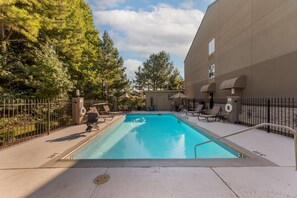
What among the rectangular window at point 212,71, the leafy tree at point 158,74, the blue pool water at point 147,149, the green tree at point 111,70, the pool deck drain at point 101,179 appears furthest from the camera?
the leafy tree at point 158,74

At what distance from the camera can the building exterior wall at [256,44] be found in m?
7.81

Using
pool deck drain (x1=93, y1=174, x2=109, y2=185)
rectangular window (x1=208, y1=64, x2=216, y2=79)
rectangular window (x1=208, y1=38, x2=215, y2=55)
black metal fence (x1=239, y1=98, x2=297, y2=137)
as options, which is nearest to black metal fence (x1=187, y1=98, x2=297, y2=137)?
black metal fence (x1=239, y1=98, x2=297, y2=137)

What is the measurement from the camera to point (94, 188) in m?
3.03

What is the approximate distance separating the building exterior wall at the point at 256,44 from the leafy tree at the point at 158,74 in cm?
1857

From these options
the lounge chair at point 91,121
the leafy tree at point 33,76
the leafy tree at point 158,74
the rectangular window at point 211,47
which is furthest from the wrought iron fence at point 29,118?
the leafy tree at point 158,74

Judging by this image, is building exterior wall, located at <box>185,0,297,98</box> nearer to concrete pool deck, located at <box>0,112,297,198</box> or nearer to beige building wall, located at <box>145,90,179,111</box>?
concrete pool deck, located at <box>0,112,297,198</box>

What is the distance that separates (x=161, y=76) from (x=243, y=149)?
31.6 m

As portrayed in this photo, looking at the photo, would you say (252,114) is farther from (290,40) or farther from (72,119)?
(72,119)

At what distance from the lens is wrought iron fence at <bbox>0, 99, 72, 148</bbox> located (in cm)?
617

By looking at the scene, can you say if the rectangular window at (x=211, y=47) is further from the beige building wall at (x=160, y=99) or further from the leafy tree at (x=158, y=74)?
the leafy tree at (x=158, y=74)

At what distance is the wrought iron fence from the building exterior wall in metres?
10.9

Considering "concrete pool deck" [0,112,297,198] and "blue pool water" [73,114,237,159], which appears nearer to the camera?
"concrete pool deck" [0,112,297,198]

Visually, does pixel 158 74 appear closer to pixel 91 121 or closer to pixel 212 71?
pixel 212 71

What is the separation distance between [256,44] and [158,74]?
87.0ft
